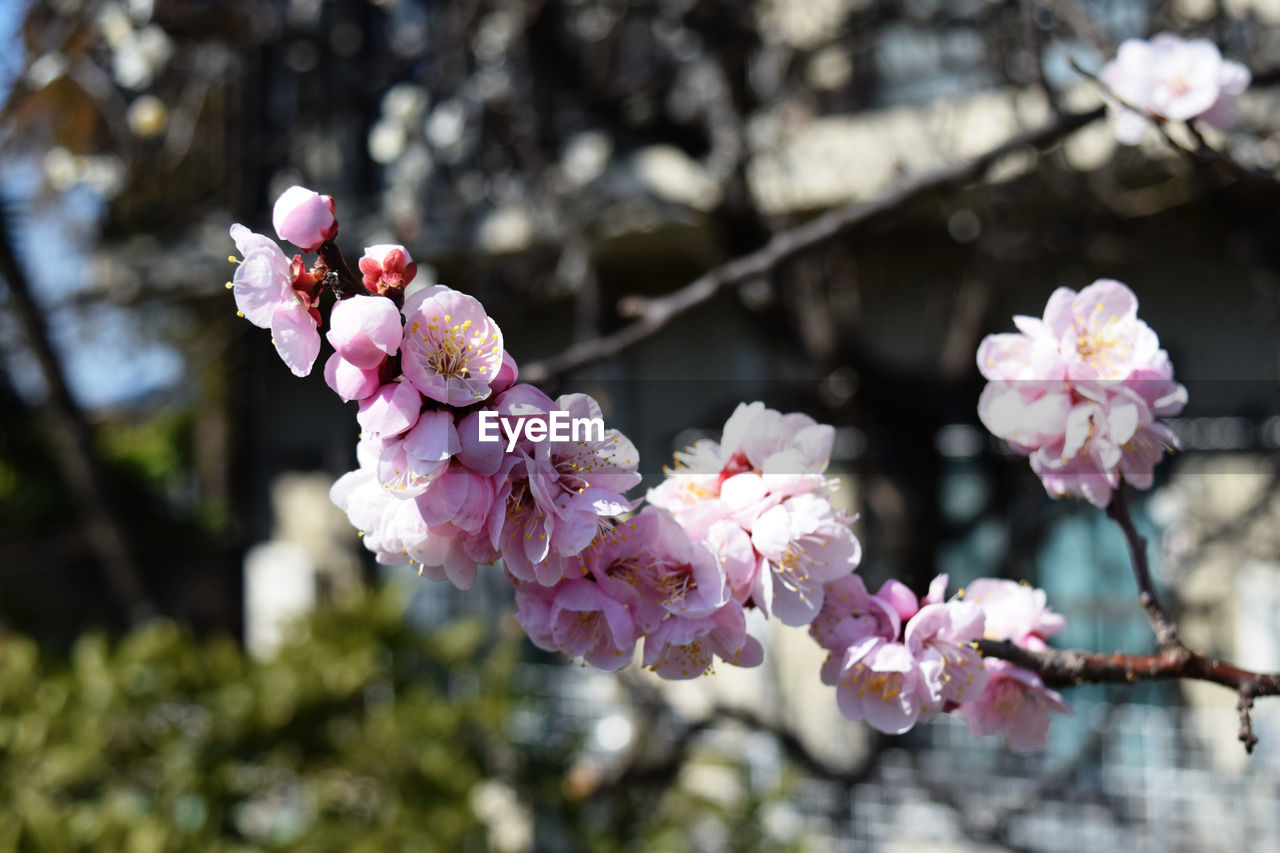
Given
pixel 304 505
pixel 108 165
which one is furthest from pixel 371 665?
pixel 304 505

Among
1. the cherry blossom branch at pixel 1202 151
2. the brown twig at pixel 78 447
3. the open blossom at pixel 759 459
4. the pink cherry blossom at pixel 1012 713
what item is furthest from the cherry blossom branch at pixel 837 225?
the brown twig at pixel 78 447

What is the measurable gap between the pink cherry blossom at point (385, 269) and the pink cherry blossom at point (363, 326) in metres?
0.03

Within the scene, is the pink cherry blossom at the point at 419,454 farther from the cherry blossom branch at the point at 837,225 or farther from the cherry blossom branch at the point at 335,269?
the cherry blossom branch at the point at 837,225

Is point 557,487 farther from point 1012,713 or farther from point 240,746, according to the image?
point 240,746

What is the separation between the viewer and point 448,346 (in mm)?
514

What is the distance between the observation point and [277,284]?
0.50 meters

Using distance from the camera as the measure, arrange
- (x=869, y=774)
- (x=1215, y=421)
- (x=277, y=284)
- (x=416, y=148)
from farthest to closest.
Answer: (x=416, y=148) < (x=1215, y=421) < (x=869, y=774) < (x=277, y=284)

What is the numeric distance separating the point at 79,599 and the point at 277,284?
5968 mm

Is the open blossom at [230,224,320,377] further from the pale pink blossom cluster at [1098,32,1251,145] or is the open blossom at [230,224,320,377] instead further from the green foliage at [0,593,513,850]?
the green foliage at [0,593,513,850]

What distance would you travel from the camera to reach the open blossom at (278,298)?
1.61 ft

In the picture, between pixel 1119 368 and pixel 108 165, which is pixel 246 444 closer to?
pixel 108 165

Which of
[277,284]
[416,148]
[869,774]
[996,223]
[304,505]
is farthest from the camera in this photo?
[304,505]

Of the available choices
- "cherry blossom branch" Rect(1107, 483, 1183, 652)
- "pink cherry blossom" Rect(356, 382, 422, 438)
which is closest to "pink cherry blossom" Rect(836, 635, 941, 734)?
"cherry blossom branch" Rect(1107, 483, 1183, 652)

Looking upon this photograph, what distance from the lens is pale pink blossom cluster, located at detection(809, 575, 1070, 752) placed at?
62 centimetres
